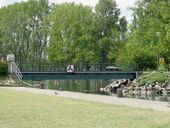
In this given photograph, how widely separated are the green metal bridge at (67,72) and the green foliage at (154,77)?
471cm

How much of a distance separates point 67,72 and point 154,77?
11932mm

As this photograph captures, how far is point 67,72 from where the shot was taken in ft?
214

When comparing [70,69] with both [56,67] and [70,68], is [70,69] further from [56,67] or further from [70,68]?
[56,67]

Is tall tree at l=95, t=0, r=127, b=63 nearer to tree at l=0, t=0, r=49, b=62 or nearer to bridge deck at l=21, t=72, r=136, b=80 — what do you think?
tree at l=0, t=0, r=49, b=62

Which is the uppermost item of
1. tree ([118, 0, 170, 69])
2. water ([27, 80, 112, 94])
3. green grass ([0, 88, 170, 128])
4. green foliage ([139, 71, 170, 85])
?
tree ([118, 0, 170, 69])

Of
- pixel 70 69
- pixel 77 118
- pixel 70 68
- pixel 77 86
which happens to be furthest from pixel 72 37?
pixel 77 118

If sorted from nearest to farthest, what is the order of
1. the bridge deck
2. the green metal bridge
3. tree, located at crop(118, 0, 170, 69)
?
tree, located at crop(118, 0, 170, 69) < the bridge deck < the green metal bridge

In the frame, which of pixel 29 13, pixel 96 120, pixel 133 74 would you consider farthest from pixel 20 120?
pixel 29 13

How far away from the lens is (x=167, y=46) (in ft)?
186

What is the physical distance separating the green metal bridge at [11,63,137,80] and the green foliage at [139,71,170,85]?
4712 millimetres

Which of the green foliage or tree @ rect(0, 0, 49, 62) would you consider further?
tree @ rect(0, 0, 49, 62)

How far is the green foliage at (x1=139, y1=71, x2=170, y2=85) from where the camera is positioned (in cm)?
6019

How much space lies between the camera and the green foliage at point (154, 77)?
197 ft

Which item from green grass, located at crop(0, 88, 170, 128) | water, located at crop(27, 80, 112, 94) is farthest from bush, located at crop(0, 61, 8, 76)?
green grass, located at crop(0, 88, 170, 128)
